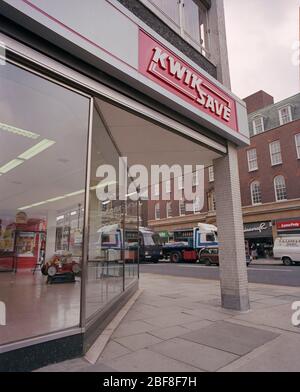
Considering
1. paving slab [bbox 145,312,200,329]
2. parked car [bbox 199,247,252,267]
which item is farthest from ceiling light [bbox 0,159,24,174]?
parked car [bbox 199,247,252,267]

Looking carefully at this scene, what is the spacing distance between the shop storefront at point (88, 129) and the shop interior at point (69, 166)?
0.03m

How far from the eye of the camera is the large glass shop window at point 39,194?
423 centimetres

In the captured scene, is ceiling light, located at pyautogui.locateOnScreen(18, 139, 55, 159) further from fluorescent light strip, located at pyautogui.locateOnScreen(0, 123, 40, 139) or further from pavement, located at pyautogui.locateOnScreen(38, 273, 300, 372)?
pavement, located at pyautogui.locateOnScreen(38, 273, 300, 372)

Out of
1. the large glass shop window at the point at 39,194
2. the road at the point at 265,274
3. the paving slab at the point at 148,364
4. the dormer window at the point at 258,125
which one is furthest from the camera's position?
the dormer window at the point at 258,125

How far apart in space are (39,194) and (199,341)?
365 inches

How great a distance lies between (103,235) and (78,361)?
135 inches

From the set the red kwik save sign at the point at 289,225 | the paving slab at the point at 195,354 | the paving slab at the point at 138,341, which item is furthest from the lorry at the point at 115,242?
the red kwik save sign at the point at 289,225

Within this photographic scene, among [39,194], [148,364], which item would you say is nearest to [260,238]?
[39,194]

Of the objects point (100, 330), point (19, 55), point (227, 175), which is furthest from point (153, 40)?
point (100, 330)

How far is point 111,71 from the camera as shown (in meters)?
4.14

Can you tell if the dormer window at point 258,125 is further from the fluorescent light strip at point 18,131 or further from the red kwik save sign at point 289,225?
the fluorescent light strip at point 18,131

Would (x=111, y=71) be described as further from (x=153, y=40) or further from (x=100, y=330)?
(x=100, y=330)

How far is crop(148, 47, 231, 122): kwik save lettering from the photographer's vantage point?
4.89 metres

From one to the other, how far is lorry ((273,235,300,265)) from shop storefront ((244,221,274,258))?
20.3 ft
